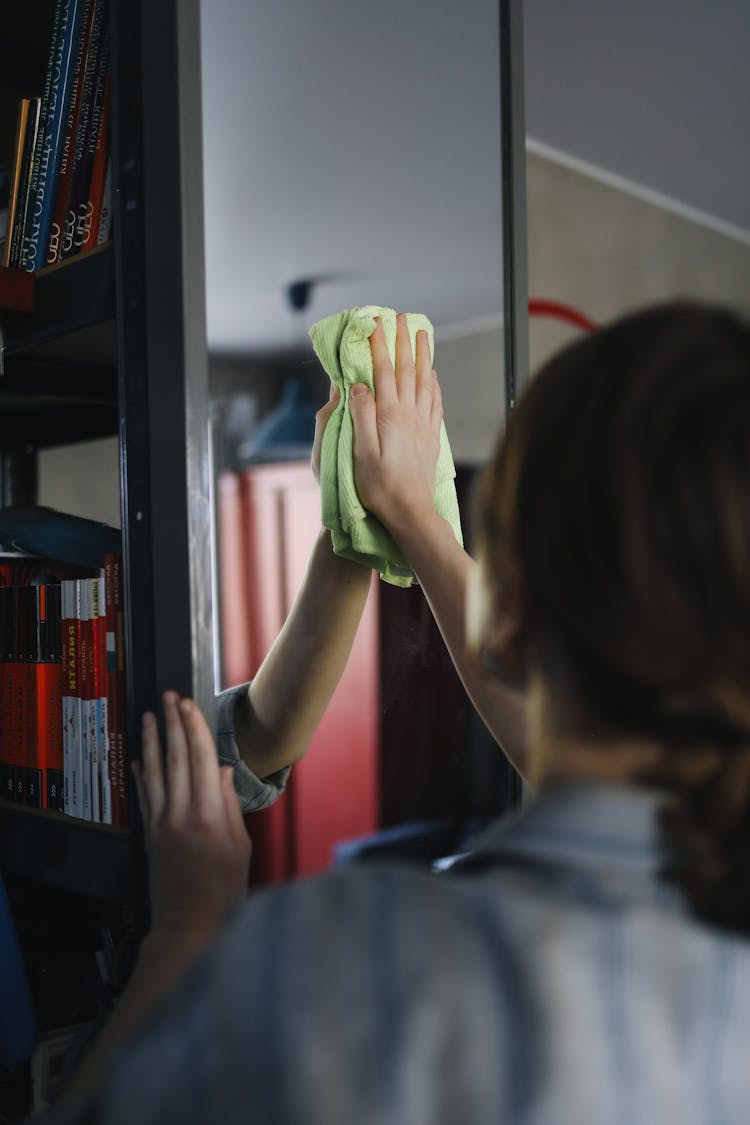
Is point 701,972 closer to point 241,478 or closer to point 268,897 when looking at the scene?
point 268,897

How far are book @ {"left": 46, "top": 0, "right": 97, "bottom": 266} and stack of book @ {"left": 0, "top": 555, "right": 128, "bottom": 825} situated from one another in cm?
30

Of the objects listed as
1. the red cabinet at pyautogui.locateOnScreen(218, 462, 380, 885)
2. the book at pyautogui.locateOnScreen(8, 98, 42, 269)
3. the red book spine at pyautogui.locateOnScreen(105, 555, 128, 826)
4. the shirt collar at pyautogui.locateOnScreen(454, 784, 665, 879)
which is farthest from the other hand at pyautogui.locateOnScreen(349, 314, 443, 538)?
the red cabinet at pyautogui.locateOnScreen(218, 462, 380, 885)

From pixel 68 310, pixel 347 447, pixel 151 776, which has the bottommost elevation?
pixel 151 776

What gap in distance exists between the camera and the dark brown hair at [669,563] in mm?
416

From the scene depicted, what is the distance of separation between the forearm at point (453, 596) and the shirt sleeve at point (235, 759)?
0.22m

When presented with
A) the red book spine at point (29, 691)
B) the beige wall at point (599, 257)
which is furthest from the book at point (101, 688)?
the beige wall at point (599, 257)

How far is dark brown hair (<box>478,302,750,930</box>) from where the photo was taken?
416mm

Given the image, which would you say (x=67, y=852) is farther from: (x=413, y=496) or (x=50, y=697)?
(x=413, y=496)

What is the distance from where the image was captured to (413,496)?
0.89 metres

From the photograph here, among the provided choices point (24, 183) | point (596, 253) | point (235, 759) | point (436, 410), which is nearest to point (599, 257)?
point (596, 253)

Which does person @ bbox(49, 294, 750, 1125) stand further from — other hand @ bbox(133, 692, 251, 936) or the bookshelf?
the bookshelf

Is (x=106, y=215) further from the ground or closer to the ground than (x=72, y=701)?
further from the ground

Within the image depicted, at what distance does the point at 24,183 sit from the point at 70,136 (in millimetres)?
75

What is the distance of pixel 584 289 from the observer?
9.84 feet
